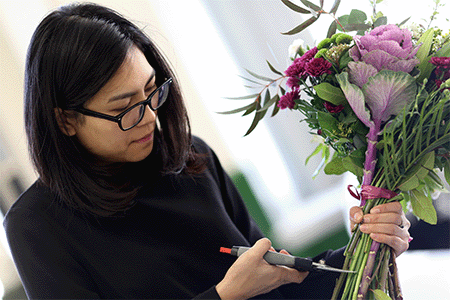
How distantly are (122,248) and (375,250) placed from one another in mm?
548

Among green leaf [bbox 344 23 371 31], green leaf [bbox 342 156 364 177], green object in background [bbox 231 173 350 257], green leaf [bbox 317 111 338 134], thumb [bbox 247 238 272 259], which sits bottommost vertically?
green object in background [bbox 231 173 350 257]

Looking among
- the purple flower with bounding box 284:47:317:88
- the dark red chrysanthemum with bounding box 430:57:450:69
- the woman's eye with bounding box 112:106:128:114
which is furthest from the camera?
the woman's eye with bounding box 112:106:128:114

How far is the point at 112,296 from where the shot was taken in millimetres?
851

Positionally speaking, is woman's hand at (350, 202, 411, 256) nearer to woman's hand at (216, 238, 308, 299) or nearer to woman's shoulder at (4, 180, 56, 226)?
woman's hand at (216, 238, 308, 299)

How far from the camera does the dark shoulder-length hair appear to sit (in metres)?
0.78

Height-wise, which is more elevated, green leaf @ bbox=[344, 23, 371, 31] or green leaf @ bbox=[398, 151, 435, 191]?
green leaf @ bbox=[344, 23, 371, 31]

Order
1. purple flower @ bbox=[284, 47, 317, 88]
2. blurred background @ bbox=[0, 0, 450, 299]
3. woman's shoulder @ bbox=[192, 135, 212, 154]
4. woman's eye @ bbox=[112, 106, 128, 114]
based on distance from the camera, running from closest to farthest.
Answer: purple flower @ bbox=[284, 47, 317, 88]
woman's eye @ bbox=[112, 106, 128, 114]
woman's shoulder @ bbox=[192, 135, 212, 154]
blurred background @ bbox=[0, 0, 450, 299]

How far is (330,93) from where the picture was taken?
676 mm

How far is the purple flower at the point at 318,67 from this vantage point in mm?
662

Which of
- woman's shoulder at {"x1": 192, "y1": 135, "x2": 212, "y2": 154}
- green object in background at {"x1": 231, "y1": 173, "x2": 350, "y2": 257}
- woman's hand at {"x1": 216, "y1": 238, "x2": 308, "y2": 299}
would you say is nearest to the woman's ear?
woman's shoulder at {"x1": 192, "y1": 135, "x2": 212, "y2": 154}

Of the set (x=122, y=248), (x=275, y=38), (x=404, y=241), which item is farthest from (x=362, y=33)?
(x=275, y=38)

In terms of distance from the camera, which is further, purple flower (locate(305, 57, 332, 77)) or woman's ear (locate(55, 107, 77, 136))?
woman's ear (locate(55, 107, 77, 136))

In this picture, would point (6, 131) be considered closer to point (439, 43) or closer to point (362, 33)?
point (362, 33)

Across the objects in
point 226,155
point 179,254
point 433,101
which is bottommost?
point 226,155
